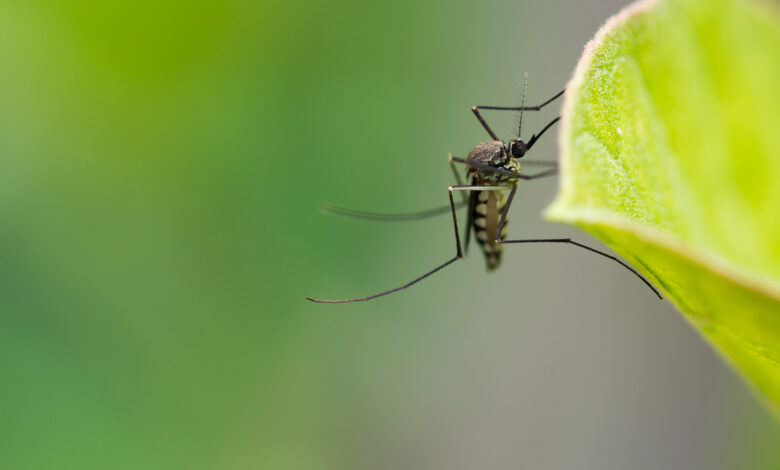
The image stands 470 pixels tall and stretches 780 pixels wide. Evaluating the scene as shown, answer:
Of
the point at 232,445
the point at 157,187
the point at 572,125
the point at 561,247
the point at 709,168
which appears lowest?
the point at 232,445

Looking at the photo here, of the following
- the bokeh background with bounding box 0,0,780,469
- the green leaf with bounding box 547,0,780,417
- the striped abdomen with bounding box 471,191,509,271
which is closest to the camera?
the green leaf with bounding box 547,0,780,417

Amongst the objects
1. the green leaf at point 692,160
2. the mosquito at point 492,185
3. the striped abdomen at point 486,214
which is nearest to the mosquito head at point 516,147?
the mosquito at point 492,185

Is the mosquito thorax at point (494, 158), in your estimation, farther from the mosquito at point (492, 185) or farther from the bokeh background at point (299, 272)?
the bokeh background at point (299, 272)

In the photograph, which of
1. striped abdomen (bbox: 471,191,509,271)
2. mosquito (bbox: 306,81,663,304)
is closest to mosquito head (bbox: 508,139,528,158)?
mosquito (bbox: 306,81,663,304)

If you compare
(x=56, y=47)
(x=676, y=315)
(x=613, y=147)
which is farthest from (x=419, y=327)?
→ (x=613, y=147)

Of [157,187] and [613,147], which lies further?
[157,187]

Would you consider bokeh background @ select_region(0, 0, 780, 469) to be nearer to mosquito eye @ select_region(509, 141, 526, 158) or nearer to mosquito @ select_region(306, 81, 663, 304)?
mosquito @ select_region(306, 81, 663, 304)

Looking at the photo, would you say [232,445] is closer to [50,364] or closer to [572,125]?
[50,364]
